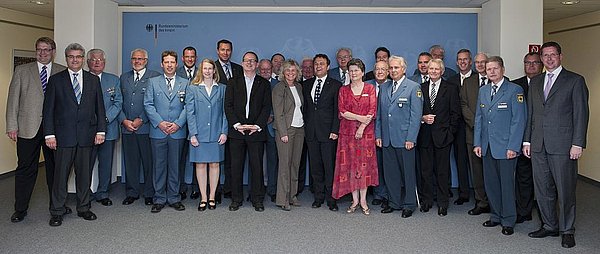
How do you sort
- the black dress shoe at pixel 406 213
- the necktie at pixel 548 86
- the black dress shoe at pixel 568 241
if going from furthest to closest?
the black dress shoe at pixel 406 213, the necktie at pixel 548 86, the black dress shoe at pixel 568 241

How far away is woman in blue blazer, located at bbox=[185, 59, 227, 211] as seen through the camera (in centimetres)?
632

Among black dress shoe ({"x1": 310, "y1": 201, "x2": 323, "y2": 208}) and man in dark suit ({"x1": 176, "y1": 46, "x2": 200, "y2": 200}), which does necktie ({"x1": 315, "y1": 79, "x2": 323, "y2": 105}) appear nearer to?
black dress shoe ({"x1": 310, "y1": 201, "x2": 323, "y2": 208})

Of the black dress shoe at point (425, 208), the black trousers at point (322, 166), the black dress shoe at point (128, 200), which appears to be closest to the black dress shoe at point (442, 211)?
Result: the black dress shoe at point (425, 208)

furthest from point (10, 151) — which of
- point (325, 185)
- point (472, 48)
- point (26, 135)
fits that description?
point (472, 48)

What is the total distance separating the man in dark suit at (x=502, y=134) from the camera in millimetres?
5418

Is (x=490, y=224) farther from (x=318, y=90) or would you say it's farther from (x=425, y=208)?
(x=318, y=90)

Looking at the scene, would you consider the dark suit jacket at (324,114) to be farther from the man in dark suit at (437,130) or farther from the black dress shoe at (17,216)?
the black dress shoe at (17,216)

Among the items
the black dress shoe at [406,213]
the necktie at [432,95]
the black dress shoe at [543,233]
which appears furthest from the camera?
the necktie at [432,95]

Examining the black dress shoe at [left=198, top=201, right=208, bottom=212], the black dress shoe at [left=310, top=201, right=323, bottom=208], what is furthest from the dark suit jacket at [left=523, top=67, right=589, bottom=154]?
the black dress shoe at [left=198, top=201, right=208, bottom=212]

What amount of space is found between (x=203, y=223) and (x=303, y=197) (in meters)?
1.80

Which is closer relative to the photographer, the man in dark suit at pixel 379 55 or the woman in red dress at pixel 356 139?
the woman in red dress at pixel 356 139

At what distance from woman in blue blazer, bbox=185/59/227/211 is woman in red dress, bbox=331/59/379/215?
1.35 meters

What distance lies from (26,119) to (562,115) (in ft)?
17.0

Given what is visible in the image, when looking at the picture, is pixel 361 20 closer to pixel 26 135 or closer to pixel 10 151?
pixel 26 135
